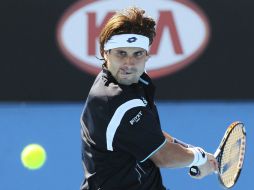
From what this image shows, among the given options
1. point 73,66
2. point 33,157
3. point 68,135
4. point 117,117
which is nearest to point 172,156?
point 117,117

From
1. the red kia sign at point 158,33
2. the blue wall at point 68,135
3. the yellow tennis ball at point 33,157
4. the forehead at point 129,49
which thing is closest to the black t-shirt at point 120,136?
the forehead at point 129,49

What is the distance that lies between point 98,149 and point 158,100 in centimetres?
452

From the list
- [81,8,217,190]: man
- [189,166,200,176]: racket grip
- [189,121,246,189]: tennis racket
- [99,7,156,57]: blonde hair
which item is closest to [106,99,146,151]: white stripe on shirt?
[81,8,217,190]: man

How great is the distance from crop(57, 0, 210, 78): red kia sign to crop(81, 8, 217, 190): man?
426cm

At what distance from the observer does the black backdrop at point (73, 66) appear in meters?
7.56

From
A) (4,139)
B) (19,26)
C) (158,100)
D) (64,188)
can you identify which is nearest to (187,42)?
(158,100)

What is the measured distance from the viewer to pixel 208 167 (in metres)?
3.38

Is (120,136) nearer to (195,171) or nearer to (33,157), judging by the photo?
(195,171)

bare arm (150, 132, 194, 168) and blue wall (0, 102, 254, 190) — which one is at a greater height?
bare arm (150, 132, 194, 168)

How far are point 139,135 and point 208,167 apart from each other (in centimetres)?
50

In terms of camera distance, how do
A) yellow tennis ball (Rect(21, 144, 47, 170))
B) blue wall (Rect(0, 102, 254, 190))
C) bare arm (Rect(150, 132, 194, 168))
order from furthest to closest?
blue wall (Rect(0, 102, 254, 190)) < yellow tennis ball (Rect(21, 144, 47, 170)) < bare arm (Rect(150, 132, 194, 168))

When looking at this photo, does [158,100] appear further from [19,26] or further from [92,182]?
[92,182]

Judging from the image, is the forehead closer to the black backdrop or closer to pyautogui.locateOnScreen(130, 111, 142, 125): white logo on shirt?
pyautogui.locateOnScreen(130, 111, 142, 125): white logo on shirt

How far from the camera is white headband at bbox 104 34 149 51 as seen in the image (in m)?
3.21
